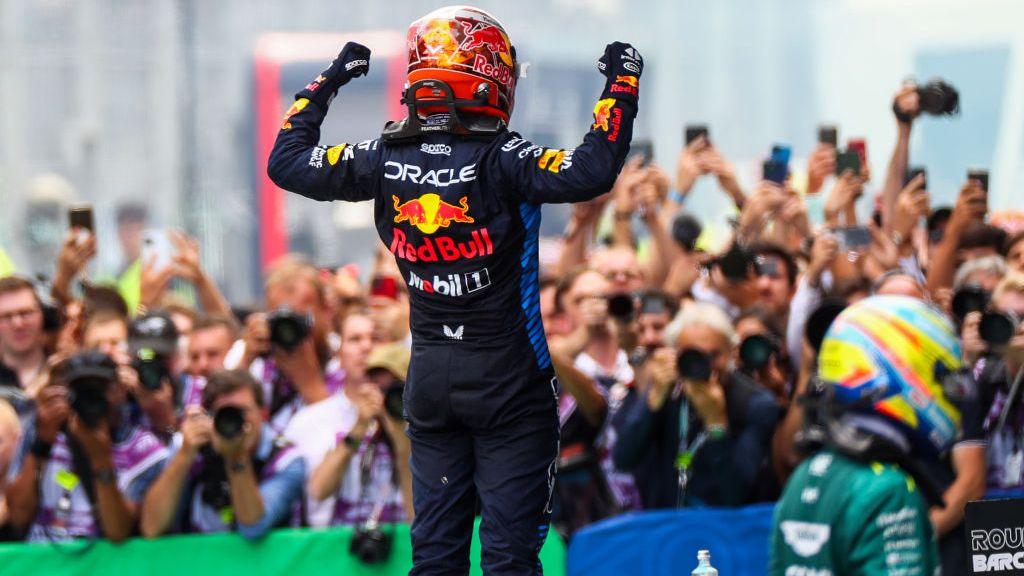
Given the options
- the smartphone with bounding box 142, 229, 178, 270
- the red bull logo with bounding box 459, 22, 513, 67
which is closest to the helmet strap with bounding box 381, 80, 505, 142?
the red bull logo with bounding box 459, 22, 513, 67

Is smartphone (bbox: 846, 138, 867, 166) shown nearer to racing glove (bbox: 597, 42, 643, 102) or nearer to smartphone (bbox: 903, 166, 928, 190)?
smartphone (bbox: 903, 166, 928, 190)

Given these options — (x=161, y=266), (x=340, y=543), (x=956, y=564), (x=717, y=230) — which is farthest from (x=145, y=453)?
(x=717, y=230)

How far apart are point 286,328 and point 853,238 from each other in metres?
2.37

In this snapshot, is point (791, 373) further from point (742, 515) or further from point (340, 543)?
point (340, 543)

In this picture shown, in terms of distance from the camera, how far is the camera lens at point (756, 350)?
6043 mm

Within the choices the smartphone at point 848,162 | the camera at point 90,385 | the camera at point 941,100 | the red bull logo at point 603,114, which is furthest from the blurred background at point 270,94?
the red bull logo at point 603,114

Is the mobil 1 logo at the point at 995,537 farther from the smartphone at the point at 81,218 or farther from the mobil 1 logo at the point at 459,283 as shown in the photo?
the smartphone at the point at 81,218

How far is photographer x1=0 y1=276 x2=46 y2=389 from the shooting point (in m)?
6.59

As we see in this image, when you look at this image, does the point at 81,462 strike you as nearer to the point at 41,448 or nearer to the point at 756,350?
the point at 41,448

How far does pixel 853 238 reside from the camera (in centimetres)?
696

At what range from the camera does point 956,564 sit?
5.64 meters

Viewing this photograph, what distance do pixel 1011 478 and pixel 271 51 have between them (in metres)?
8.30

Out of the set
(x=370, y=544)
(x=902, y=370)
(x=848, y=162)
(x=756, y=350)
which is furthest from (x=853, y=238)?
(x=902, y=370)

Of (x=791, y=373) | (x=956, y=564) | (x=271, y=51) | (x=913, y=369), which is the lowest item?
(x=956, y=564)
